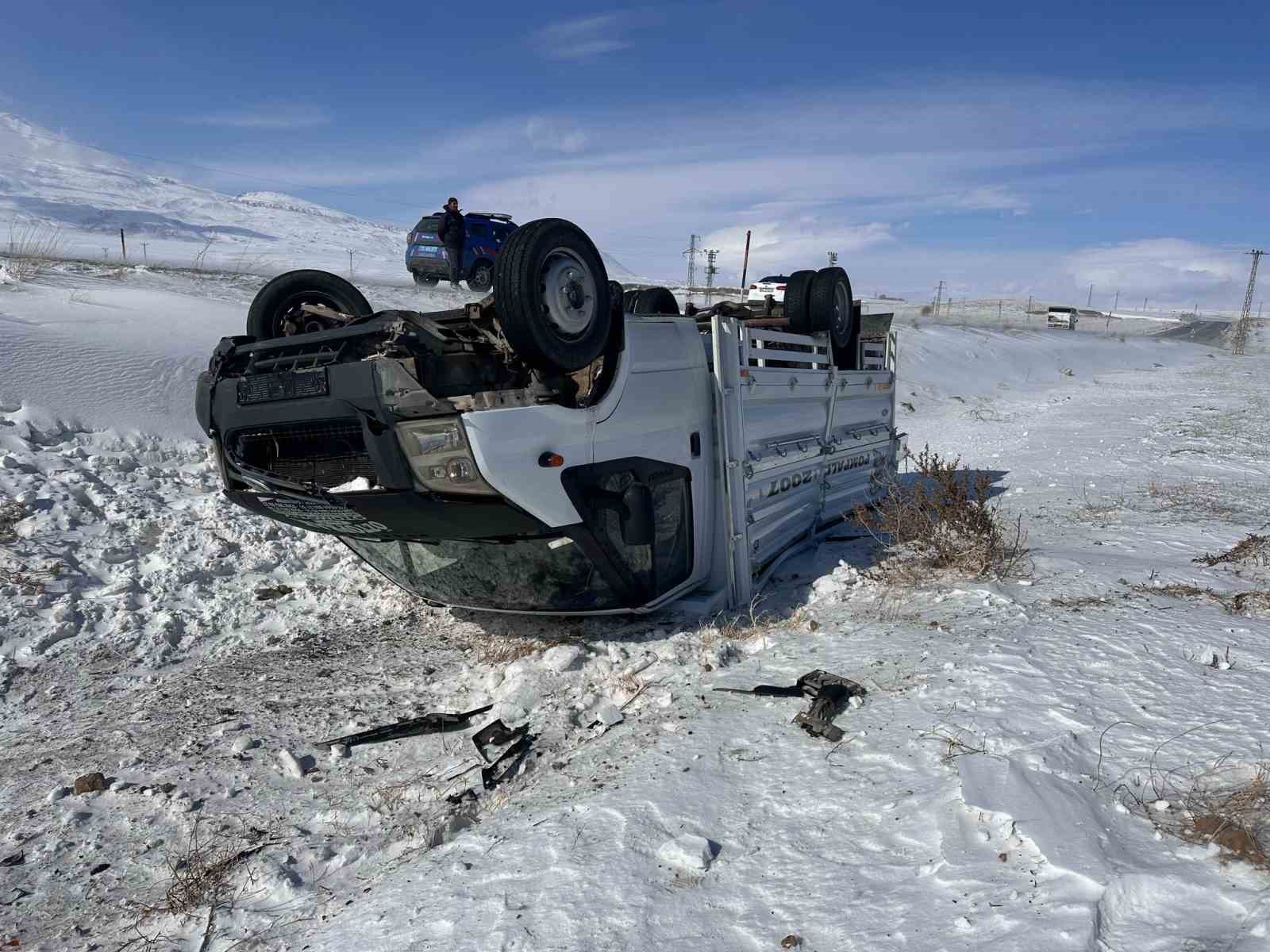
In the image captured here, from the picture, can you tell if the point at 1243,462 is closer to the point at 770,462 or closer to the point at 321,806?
the point at 770,462

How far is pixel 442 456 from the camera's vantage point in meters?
3.54

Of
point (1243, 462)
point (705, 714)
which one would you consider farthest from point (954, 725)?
point (1243, 462)

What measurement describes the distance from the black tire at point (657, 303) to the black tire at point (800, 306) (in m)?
0.87

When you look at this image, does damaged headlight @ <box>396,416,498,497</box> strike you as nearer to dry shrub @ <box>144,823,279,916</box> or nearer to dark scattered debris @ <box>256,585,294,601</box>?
dry shrub @ <box>144,823,279,916</box>

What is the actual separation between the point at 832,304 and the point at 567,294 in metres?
3.20

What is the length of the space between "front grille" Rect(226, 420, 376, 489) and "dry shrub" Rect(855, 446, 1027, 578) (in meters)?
3.34

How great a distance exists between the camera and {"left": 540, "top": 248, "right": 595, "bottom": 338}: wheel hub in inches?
148

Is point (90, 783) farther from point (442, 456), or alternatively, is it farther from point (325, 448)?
point (442, 456)

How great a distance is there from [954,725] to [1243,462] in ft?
30.2

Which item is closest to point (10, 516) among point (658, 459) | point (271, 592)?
point (271, 592)

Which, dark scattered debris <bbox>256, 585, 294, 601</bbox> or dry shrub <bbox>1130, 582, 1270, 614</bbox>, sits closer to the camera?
dry shrub <bbox>1130, 582, 1270, 614</bbox>

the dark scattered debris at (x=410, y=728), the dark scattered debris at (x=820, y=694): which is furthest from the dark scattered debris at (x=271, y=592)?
the dark scattered debris at (x=820, y=694)

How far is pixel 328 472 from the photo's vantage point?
161 inches

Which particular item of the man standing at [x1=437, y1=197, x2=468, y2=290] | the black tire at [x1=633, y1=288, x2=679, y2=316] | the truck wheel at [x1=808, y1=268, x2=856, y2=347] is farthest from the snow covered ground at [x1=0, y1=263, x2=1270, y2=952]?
the man standing at [x1=437, y1=197, x2=468, y2=290]
